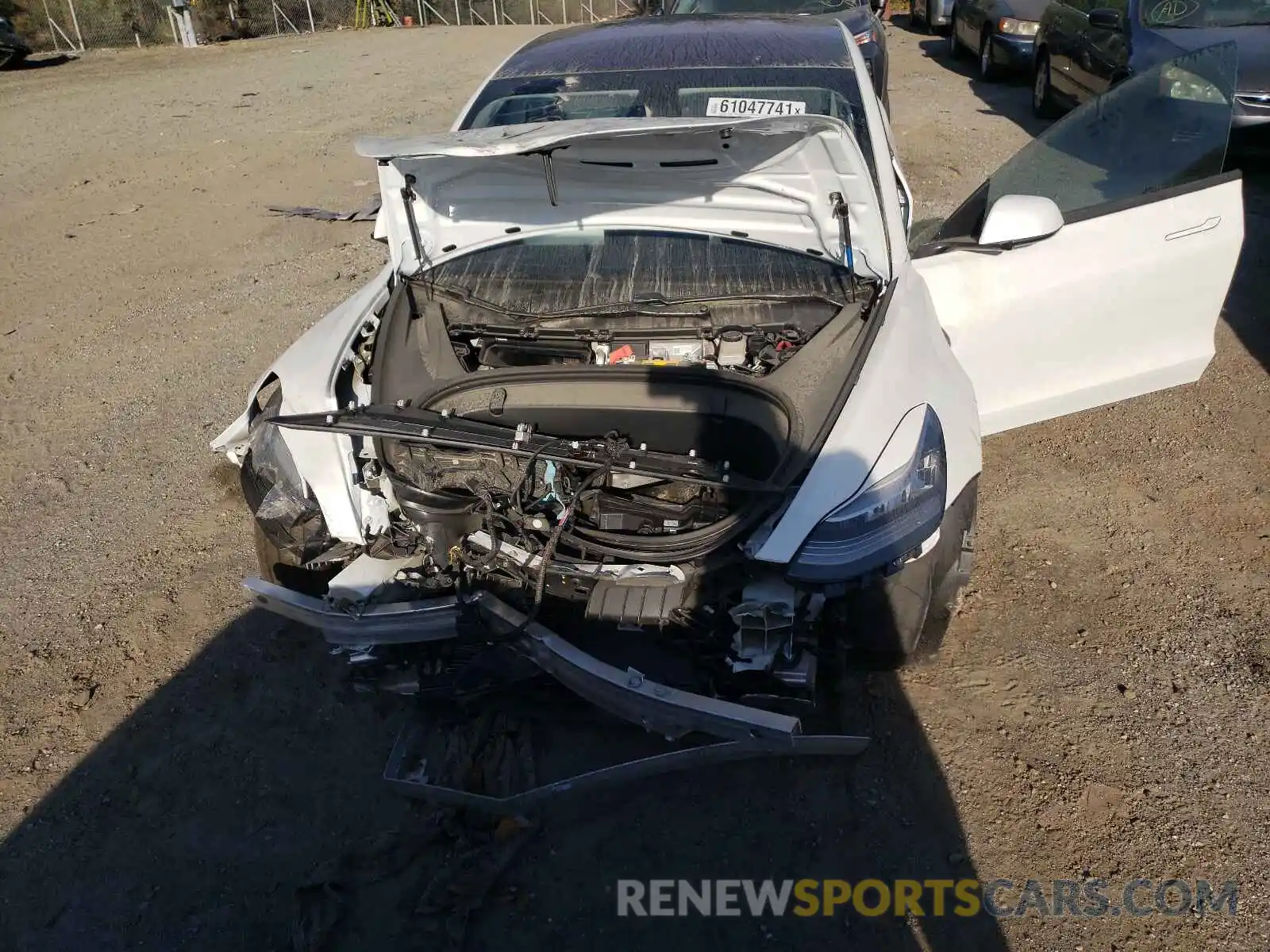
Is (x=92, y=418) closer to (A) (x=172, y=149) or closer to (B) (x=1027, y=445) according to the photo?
(B) (x=1027, y=445)

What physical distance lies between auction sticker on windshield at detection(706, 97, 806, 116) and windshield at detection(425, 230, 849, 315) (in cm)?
52

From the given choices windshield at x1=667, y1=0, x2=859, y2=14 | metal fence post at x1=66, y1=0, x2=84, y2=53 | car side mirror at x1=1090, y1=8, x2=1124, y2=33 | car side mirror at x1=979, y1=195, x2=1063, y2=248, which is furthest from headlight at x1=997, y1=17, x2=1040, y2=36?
metal fence post at x1=66, y1=0, x2=84, y2=53

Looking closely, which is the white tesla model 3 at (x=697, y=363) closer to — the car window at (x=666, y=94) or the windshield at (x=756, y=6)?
the car window at (x=666, y=94)

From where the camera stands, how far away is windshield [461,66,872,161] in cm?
342

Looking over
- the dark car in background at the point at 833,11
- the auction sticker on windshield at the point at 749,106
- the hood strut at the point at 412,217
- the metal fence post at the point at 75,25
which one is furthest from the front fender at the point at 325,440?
the metal fence post at the point at 75,25

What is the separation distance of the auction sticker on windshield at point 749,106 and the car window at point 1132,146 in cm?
81

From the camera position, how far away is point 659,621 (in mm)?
2410

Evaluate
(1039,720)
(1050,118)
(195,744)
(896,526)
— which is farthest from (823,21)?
(1050,118)

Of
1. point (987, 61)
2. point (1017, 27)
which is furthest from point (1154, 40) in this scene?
point (987, 61)

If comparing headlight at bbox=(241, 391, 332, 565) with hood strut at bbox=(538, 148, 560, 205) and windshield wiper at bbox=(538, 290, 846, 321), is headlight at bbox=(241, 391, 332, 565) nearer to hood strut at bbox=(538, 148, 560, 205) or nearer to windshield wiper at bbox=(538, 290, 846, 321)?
windshield wiper at bbox=(538, 290, 846, 321)

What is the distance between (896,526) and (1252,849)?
133 centimetres

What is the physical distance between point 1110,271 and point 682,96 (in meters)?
1.77

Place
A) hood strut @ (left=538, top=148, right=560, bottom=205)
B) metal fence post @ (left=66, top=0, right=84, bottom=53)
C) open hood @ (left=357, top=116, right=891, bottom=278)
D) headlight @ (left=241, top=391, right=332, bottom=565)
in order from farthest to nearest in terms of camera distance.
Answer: metal fence post @ (left=66, top=0, right=84, bottom=53) < hood strut @ (left=538, top=148, right=560, bottom=205) < headlight @ (left=241, top=391, right=332, bottom=565) < open hood @ (left=357, top=116, right=891, bottom=278)

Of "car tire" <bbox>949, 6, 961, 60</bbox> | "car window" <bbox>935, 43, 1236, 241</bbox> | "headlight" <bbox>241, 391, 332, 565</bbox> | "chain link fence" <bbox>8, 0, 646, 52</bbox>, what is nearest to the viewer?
"headlight" <bbox>241, 391, 332, 565</bbox>
